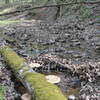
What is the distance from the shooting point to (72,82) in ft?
17.4

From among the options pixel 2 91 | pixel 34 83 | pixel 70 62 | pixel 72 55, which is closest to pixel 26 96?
pixel 34 83

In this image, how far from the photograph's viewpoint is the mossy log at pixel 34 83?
3.86 meters

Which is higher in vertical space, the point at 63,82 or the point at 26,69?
the point at 26,69

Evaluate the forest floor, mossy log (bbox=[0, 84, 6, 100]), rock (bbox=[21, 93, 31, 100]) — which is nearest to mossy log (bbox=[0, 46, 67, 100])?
rock (bbox=[21, 93, 31, 100])

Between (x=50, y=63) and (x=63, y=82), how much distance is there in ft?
4.10

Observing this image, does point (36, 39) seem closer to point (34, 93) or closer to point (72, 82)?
point (72, 82)

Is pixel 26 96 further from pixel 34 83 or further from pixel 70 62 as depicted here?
pixel 70 62

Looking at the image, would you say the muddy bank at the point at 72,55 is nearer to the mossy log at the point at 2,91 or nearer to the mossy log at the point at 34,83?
the mossy log at the point at 34,83

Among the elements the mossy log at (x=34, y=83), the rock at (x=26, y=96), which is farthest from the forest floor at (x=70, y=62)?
the mossy log at (x=34, y=83)

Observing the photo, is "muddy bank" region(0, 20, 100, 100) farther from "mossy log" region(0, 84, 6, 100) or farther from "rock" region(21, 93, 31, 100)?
"mossy log" region(0, 84, 6, 100)

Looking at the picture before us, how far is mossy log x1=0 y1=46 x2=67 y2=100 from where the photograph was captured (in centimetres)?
386

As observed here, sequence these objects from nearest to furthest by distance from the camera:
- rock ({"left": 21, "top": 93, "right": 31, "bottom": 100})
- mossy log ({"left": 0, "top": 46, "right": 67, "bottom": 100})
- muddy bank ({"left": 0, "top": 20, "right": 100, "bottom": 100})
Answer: mossy log ({"left": 0, "top": 46, "right": 67, "bottom": 100}), rock ({"left": 21, "top": 93, "right": 31, "bottom": 100}), muddy bank ({"left": 0, "top": 20, "right": 100, "bottom": 100})

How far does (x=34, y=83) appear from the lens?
14.5 ft

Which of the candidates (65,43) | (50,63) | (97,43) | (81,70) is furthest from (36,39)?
(81,70)
